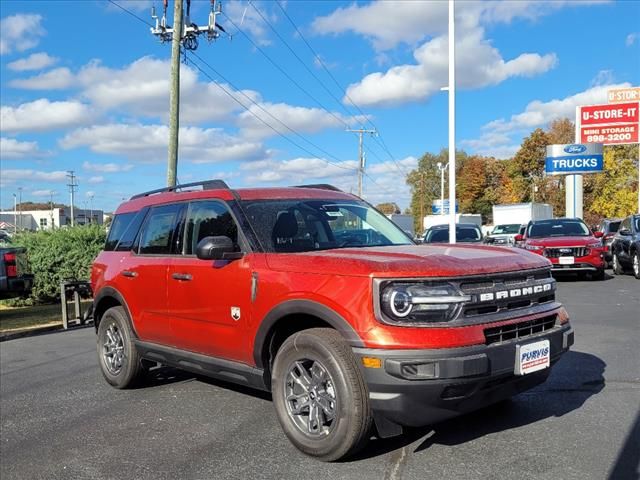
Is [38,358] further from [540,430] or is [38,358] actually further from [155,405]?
[540,430]

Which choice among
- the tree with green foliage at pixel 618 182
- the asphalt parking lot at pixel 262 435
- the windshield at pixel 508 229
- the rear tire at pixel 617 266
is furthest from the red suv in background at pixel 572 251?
the tree with green foliage at pixel 618 182

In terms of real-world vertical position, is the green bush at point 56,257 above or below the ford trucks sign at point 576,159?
below

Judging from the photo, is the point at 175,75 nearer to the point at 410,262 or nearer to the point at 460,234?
the point at 460,234

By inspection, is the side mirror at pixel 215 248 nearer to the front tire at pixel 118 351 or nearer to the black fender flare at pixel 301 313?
the black fender flare at pixel 301 313

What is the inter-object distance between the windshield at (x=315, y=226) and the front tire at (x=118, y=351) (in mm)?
2113

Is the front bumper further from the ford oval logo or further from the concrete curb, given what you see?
the ford oval logo

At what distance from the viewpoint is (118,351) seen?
6082 mm

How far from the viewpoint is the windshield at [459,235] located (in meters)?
16.9

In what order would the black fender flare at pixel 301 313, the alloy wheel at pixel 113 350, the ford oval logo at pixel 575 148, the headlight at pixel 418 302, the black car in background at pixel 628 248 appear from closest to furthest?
the headlight at pixel 418 302, the black fender flare at pixel 301 313, the alloy wheel at pixel 113 350, the black car in background at pixel 628 248, the ford oval logo at pixel 575 148

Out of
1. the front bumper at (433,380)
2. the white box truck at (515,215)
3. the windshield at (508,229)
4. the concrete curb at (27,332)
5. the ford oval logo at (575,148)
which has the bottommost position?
the concrete curb at (27,332)

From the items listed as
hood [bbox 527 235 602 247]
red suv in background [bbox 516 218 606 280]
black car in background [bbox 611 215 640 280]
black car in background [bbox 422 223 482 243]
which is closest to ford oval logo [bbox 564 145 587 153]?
black car in background [bbox 611 215 640 280]

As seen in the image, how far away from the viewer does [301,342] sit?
12.9 ft

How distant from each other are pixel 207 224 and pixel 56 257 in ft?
36.3

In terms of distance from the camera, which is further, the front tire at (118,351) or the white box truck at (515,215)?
the white box truck at (515,215)
